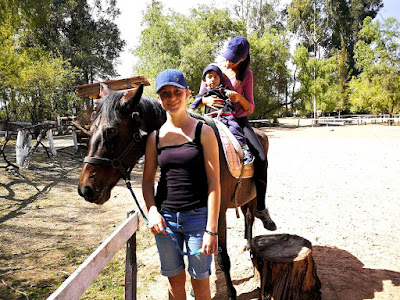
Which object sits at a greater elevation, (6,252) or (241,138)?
(241,138)

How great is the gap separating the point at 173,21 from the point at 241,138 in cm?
2439

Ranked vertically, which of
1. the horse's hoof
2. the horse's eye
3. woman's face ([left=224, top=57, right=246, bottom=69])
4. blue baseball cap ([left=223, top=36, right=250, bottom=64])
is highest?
blue baseball cap ([left=223, top=36, right=250, bottom=64])

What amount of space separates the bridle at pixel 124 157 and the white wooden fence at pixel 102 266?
2.11ft

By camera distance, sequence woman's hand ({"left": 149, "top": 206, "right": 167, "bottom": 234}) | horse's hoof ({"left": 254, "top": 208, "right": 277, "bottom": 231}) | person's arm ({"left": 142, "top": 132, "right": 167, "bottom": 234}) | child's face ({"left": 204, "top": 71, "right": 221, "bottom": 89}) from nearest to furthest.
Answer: woman's hand ({"left": 149, "top": 206, "right": 167, "bottom": 234}) < person's arm ({"left": 142, "top": 132, "right": 167, "bottom": 234}) < child's face ({"left": 204, "top": 71, "right": 221, "bottom": 89}) < horse's hoof ({"left": 254, "top": 208, "right": 277, "bottom": 231})

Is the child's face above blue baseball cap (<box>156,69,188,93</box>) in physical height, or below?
above

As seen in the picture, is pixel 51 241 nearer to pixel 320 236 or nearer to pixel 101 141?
pixel 101 141

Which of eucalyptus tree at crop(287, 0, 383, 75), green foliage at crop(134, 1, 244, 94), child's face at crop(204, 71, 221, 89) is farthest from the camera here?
eucalyptus tree at crop(287, 0, 383, 75)

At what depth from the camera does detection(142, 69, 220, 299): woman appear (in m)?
1.82

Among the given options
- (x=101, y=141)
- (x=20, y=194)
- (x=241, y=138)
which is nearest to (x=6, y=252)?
(x=20, y=194)

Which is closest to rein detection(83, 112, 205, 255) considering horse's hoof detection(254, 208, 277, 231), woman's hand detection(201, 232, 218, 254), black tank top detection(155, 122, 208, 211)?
woman's hand detection(201, 232, 218, 254)

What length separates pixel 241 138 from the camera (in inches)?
114

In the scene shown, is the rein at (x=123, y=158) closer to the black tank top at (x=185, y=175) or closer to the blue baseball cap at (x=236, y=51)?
the black tank top at (x=185, y=175)

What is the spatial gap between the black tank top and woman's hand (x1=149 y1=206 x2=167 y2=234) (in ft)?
0.28

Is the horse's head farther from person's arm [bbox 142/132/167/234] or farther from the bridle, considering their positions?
person's arm [bbox 142/132/167/234]
